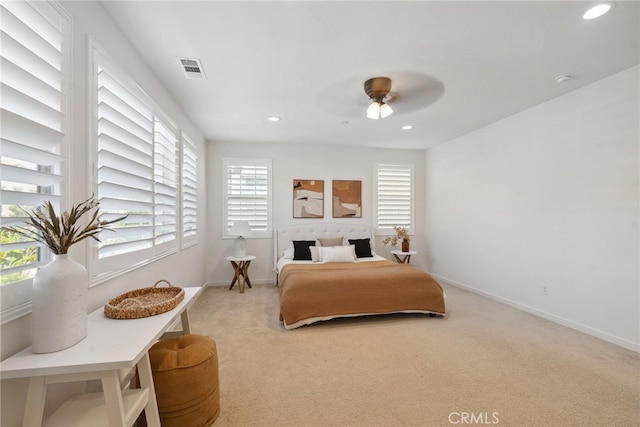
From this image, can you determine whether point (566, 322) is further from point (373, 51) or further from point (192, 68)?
point (192, 68)

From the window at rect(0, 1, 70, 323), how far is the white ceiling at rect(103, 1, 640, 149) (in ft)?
2.35

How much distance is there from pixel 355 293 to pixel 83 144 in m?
2.75

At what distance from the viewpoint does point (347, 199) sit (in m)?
5.43

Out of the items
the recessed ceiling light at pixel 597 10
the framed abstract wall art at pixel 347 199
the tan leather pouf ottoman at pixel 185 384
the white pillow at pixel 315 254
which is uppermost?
the recessed ceiling light at pixel 597 10

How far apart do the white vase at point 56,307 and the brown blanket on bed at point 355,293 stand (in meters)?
2.11

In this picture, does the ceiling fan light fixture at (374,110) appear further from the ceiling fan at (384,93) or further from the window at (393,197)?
the window at (393,197)

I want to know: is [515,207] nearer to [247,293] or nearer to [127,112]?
[247,293]

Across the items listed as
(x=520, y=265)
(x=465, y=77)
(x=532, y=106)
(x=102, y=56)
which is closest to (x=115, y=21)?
(x=102, y=56)

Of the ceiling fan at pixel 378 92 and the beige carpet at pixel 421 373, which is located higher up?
the ceiling fan at pixel 378 92

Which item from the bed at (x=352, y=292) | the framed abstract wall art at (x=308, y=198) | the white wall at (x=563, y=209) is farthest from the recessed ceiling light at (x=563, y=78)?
the framed abstract wall art at (x=308, y=198)

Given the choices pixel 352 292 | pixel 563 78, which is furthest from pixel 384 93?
pixel 352 292

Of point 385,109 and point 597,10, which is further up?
point 597,10

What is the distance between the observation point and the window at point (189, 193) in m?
3.58

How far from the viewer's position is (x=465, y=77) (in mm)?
2709
